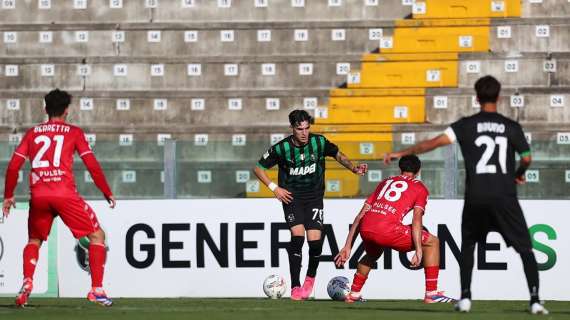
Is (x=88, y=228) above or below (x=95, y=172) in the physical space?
below

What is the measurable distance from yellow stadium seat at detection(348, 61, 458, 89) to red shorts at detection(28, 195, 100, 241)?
1071 cm

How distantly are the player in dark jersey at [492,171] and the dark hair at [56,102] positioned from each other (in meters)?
3.13

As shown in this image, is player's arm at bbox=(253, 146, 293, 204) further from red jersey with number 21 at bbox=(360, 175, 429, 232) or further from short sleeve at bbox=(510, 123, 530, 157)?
short sleeve at bbox=(510, 123, 530, 157)

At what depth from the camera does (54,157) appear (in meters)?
11.0

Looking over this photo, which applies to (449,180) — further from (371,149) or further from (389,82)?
(389,82)

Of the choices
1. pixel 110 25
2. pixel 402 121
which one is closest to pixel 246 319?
pixel 402 121

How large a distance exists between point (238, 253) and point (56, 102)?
16.3 ft

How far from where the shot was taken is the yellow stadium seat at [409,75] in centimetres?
2100

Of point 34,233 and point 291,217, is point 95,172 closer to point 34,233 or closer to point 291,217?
point 34,233

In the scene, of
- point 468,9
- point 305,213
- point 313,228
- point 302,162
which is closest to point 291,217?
point 305,213

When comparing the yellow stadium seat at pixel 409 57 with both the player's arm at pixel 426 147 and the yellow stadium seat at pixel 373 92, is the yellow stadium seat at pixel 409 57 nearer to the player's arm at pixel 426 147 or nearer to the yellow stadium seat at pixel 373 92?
the yellow stadium seat at pixel 373 92

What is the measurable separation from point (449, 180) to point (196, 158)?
3.24 meters

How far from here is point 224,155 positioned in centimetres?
1575

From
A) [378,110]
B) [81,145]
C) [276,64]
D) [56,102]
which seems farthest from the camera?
[276,64]
